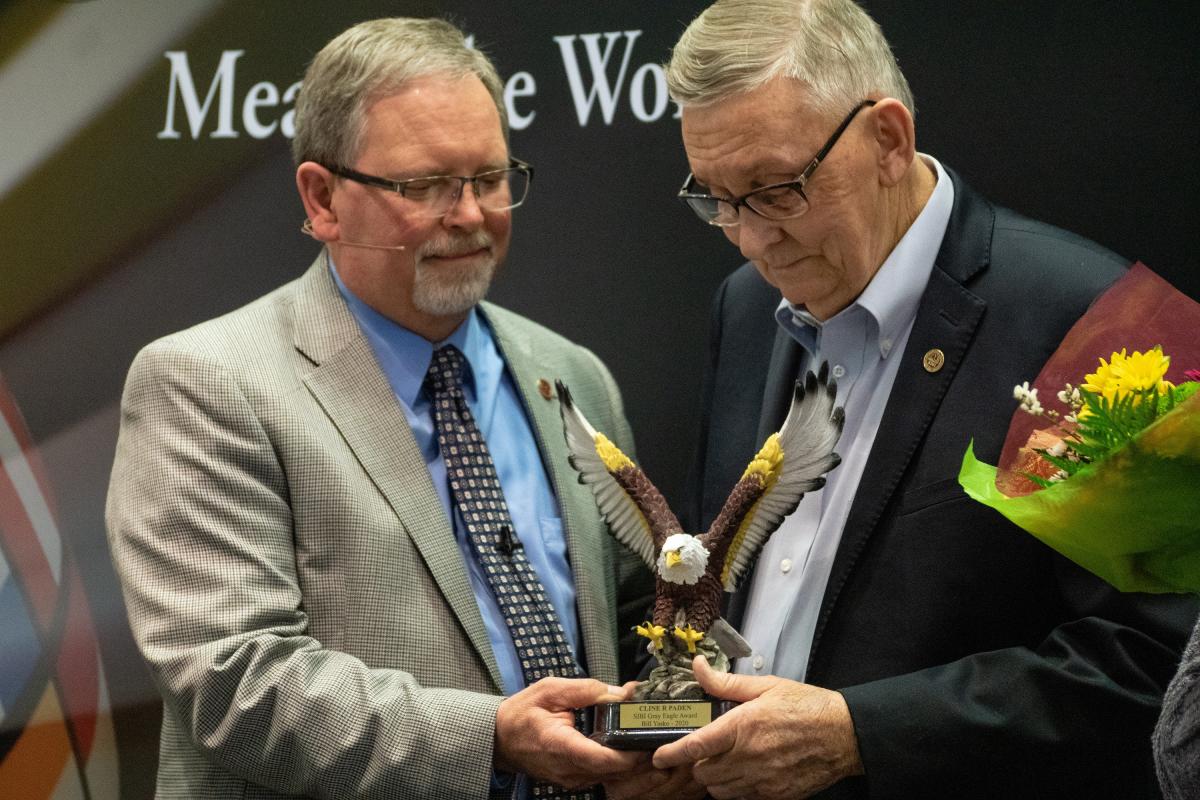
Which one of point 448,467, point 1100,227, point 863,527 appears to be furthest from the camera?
point 1100,227

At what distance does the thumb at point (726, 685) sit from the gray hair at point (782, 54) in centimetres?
91

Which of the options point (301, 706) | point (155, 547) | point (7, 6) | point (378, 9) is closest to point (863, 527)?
point (301, 706)

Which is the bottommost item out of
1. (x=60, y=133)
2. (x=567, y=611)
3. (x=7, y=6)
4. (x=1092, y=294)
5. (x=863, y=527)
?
(x=567, y=611)

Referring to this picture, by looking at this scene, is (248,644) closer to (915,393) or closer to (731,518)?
(731,518)

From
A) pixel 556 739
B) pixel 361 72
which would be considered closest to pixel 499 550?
pixel 556 739

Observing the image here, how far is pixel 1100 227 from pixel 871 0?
26.8 inches

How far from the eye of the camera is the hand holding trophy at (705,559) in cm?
224

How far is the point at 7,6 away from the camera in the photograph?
334 centimetres

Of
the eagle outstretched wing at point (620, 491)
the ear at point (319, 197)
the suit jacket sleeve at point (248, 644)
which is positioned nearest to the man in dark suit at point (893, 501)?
the eagle outstretched wing at point (620, 491)

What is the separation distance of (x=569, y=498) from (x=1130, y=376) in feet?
4.33

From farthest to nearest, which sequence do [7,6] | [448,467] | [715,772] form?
[7,6]
[448,467]
[715,772]

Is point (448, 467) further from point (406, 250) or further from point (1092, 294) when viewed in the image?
point (1092, 294)

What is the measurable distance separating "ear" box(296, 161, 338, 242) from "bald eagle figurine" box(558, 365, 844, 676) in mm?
814

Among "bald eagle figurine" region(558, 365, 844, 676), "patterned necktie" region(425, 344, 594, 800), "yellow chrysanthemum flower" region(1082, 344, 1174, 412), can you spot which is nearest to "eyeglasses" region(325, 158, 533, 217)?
"patterned necktie" region(425, 344, 594, 800)
